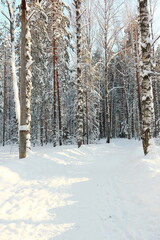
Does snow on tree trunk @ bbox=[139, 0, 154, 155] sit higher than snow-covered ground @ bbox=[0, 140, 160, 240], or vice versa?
snow on tree trunk @ bbox=[139, 0, 154, 155]

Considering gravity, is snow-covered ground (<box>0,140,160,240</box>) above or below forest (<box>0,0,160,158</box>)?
below

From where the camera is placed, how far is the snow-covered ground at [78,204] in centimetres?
334

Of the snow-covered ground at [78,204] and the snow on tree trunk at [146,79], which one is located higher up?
the snow on tree trunk at [146,79]

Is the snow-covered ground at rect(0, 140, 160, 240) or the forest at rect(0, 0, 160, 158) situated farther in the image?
the forest at rect(0, 0, 160, 158)

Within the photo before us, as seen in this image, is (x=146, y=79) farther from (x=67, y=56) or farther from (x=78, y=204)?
(x=67, y=56)

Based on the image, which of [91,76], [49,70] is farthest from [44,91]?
[91,76]

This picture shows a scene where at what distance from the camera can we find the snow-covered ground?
11.0 feet

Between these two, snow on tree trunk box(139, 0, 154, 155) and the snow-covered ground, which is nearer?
the snow-covered ground

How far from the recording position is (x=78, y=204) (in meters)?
4.58

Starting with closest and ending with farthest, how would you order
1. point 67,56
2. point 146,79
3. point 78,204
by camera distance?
1. point 78,204
2. point 146,79
3. point 67,56

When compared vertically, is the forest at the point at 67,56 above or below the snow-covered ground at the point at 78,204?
above

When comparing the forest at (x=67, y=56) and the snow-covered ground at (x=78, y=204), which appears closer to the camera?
the snow-covered ground at (x=78, y=204)

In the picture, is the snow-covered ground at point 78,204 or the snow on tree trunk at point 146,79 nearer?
the snow-covered ground at point 78,204

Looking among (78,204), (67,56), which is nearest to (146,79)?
(78,204)
